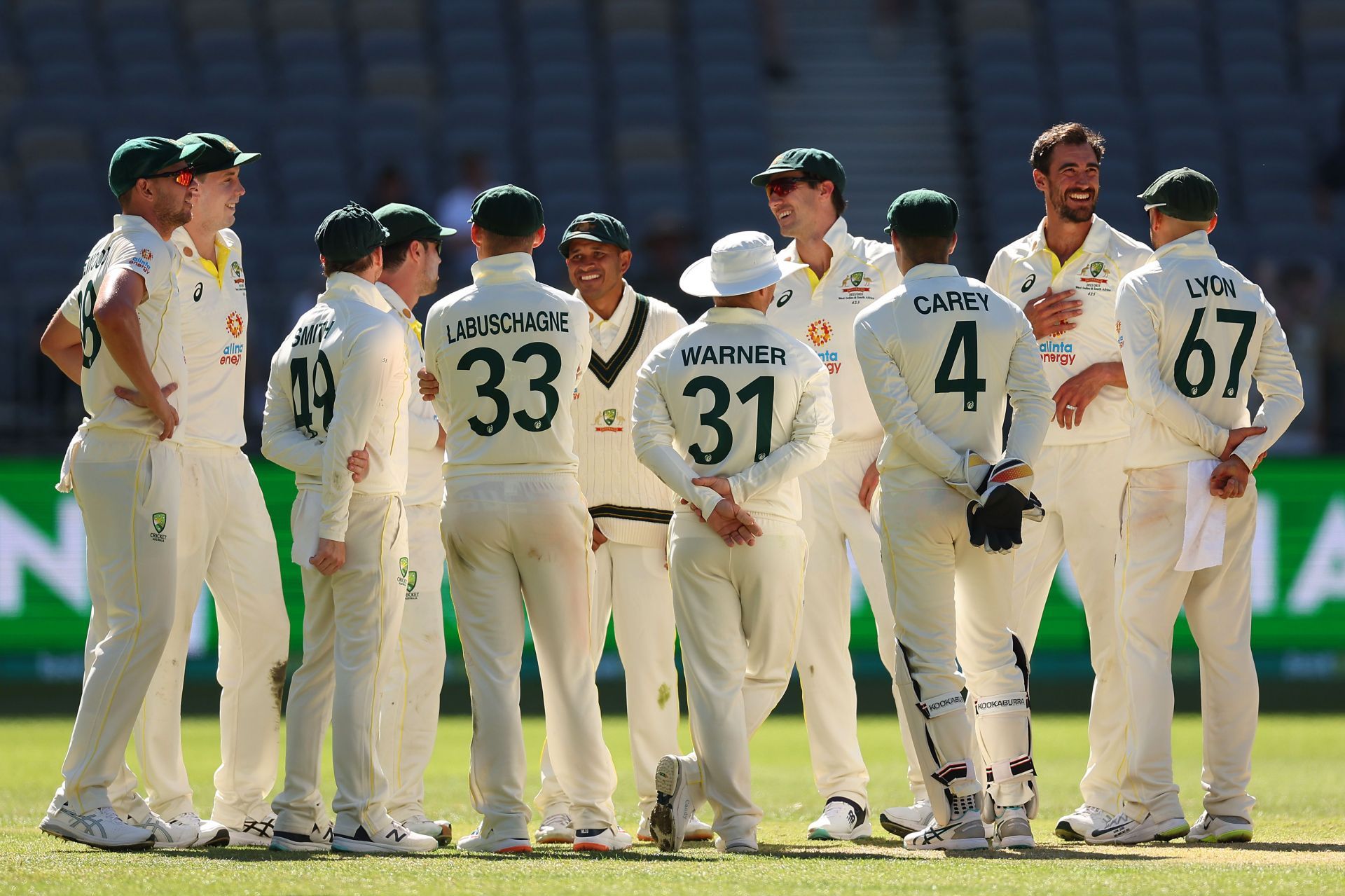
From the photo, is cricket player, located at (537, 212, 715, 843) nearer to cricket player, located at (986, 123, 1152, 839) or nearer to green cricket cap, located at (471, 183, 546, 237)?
green cricket cap, located at (471, 183, 546, 237)

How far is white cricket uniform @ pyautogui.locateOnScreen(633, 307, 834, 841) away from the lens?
6805 mm

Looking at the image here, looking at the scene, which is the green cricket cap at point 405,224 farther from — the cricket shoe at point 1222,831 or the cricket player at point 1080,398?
the cricket shoe at point 1222,831

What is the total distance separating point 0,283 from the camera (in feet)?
54.7

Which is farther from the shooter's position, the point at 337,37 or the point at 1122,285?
the point at 337,37

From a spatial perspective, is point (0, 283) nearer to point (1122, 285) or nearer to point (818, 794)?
point (818, 794)

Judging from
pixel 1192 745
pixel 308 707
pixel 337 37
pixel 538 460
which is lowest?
pixel 1192 745

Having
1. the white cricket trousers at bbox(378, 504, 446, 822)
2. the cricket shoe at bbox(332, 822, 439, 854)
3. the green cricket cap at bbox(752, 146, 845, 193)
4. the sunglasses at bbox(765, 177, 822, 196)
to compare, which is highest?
the green cricket cap at bbox(752, 146, 845, 193)

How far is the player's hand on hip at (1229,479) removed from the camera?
7.06m

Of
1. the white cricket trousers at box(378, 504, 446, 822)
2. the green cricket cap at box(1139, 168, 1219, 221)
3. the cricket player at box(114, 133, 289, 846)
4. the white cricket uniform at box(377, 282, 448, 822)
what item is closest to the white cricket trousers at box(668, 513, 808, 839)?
the white cricket uniform at box(377, 282, 448, 822)

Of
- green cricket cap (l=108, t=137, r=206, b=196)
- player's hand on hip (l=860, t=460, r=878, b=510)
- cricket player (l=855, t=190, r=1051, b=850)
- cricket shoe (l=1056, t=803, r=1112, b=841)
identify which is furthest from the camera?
player's hand on hip (l=860, t=460, r=878, b=510)

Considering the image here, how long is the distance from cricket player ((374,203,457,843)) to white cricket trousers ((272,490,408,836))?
15.2 inches

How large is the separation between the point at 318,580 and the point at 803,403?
1987mm

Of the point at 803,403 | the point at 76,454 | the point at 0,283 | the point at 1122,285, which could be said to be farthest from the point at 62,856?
the point at 0,283

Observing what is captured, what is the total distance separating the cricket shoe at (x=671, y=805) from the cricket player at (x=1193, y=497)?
172cm
